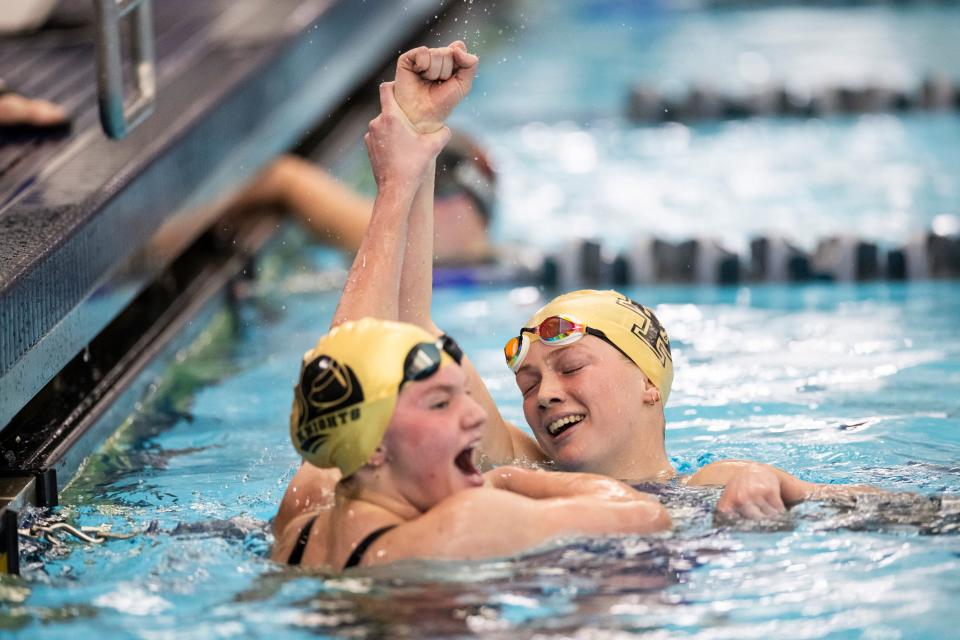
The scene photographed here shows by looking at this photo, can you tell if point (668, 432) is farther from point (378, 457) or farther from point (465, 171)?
point (465, 171)

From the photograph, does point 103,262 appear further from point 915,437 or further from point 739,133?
point 739,133

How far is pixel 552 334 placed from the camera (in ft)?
11.5

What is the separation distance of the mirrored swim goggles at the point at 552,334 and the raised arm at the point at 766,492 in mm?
519

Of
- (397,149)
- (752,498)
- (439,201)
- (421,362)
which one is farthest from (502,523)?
(439,201)

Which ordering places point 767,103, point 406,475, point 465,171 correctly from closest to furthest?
1. point 406,475
2. point 465,171
3. point 767,103

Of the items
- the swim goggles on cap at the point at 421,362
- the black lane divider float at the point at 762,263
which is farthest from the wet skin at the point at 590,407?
the black lane divider float at the point at 762,263

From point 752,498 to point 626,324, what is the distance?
70 cm

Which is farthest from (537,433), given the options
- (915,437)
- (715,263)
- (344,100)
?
(344,100)

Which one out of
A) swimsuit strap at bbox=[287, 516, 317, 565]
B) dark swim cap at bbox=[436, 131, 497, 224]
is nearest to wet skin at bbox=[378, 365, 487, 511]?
swimsuit strap at bbox=[287, 516, 317, 565]

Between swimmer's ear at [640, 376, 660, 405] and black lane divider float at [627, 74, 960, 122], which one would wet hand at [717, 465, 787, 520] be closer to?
swimmer's ear at [640, 376, 660, 405]


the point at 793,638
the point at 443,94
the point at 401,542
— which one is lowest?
the point at 793,638

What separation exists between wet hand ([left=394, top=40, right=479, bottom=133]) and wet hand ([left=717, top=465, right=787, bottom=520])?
115cm

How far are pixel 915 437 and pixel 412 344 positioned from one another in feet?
6.81

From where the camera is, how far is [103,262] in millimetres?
4648
